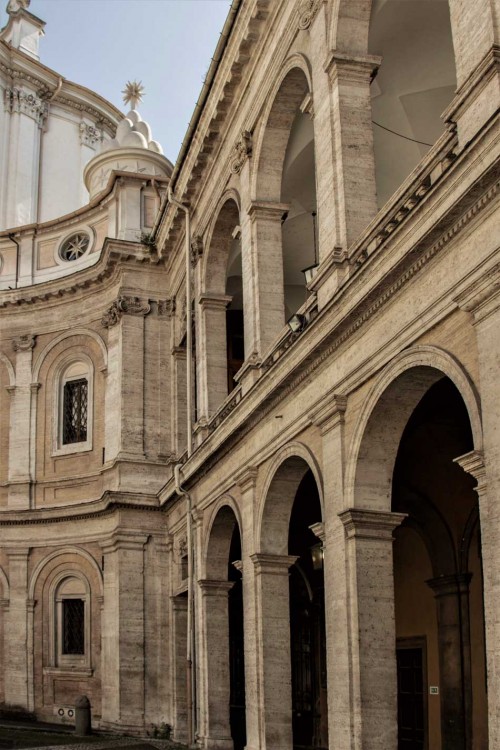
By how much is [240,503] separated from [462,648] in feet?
12.7

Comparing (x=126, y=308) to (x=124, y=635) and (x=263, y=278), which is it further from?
(x=263, y=278)

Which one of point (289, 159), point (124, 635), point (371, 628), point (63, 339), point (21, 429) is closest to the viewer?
point (371, 628)

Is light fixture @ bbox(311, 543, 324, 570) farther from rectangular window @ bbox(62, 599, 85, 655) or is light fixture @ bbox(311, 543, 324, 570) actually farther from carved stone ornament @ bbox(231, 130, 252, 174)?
rectangular window @ bbox(62, 599, 85, 655)

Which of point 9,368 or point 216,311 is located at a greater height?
point 9,368

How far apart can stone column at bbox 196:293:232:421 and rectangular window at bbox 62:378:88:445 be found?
652 centimetres

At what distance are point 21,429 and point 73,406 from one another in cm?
136

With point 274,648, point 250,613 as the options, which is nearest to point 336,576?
point 274,648

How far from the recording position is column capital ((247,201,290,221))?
1731 cm

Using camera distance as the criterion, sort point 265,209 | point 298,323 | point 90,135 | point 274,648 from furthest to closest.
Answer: point 90,135 → point 265,209 → point 274,648 → point 298,323

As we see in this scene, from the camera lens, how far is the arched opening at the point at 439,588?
1617 centimetres

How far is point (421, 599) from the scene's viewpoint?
18.0 metres

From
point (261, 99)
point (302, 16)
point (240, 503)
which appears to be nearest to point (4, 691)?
point (240, 503)

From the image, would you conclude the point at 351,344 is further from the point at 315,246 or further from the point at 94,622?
the point at 94,622

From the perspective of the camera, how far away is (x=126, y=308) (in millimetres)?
25172
